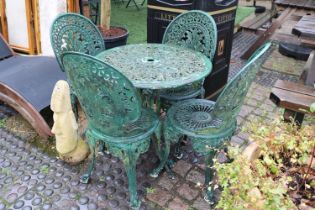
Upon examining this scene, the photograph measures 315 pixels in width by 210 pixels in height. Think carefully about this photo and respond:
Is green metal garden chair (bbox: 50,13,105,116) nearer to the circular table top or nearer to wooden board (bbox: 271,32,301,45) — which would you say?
the circular table top

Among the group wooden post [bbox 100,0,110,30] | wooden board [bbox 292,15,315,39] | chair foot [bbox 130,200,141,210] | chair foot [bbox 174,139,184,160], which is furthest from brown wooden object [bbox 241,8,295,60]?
chair foot [bbox 130,200,141,210]

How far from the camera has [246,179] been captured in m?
1.37

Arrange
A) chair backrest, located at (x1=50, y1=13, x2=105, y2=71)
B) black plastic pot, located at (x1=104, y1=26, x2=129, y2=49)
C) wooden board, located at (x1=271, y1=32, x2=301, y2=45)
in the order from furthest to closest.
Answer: wooden board, located at (x1=271, y1=32, x2=301, y2=45) < black plastic pot, located at (x1=104, y1=26, x2=129, y2=49) < chair backrest, located at (x1=50, y1=13, x2=105, y2=71)

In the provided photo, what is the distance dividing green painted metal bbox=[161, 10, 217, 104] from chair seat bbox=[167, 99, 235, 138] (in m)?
0.27

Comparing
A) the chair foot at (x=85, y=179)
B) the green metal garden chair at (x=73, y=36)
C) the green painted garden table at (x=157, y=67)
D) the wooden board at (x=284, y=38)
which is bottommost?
the chair foot at (x=85, y=179)

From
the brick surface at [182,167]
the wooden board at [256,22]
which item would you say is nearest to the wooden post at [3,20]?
the brick surface at [182,167]

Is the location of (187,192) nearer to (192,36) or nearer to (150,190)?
(150,190)

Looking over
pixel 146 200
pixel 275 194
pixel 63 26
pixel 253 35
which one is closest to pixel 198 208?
pixel 146 200

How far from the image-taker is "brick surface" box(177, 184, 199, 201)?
7.80ft

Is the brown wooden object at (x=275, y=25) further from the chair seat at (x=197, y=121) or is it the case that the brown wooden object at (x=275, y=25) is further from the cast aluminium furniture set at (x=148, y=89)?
the chair seat at (x=197, y=121)

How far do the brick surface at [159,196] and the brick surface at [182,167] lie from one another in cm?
28

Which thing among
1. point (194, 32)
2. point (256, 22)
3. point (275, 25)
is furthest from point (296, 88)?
point (256, 22)

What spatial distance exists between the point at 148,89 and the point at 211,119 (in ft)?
1.80

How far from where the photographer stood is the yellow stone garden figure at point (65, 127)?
2391 millimetres
